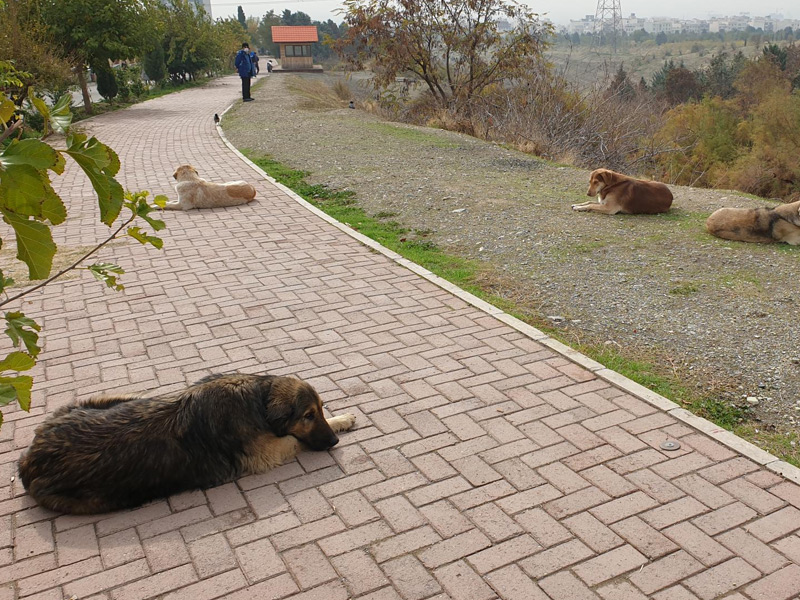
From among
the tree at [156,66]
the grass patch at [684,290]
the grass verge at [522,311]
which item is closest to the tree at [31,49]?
the grass verge at [522,311]

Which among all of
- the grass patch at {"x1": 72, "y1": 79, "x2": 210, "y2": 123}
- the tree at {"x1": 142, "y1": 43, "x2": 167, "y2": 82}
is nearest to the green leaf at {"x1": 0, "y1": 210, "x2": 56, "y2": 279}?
the grass patch at {"x1": 72, "y1": 79, "x2": 210, "y2": 123}

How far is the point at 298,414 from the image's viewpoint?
4.54 m

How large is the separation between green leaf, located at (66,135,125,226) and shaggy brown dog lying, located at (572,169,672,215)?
985cm

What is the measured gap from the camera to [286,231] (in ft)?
34.0

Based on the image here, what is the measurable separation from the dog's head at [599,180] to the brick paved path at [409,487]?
4.94 meters

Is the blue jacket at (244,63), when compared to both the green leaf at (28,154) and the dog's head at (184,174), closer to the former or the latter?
the dog's head at (184,174)

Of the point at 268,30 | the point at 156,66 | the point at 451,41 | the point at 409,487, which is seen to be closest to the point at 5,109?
the point at 409,487

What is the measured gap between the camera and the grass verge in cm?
507

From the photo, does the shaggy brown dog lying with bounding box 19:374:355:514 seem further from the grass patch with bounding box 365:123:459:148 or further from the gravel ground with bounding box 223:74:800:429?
the grass patch with bounding box 365:123:459:148

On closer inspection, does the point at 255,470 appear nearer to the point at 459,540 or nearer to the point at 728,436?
the point at 459,540

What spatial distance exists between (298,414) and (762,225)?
780cm

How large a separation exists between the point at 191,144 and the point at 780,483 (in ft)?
58.3

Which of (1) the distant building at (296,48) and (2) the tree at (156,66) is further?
(1) the distant building at (296,48)

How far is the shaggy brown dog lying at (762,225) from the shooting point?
951 centimetres
